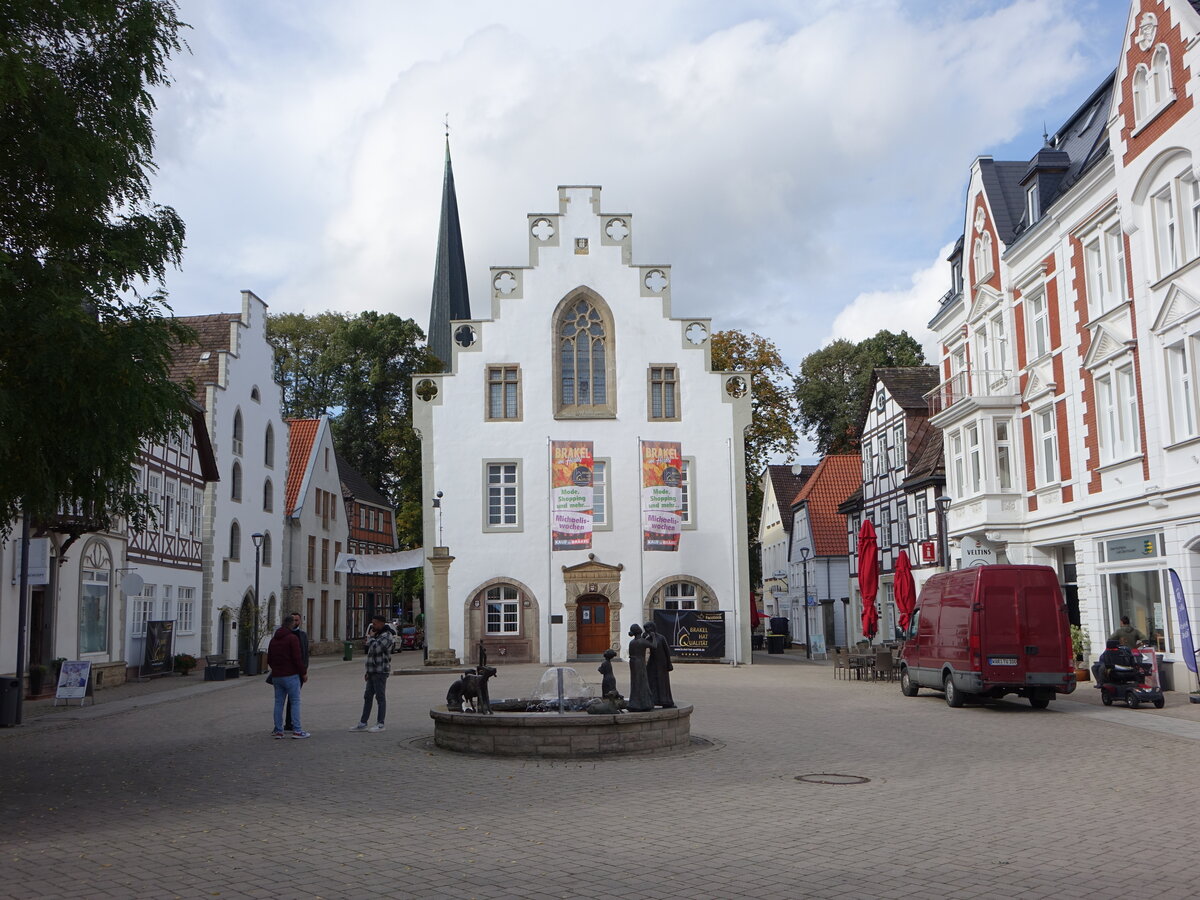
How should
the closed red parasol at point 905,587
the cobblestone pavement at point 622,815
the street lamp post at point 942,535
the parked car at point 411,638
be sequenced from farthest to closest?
the parked car at point 411,638 < the street lamp post at point 942,535 < the closed red parasol at point 905,587 < the cobblestone pavement at point 622,815

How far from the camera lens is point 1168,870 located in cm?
733

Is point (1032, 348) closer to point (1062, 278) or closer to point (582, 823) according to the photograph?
point (1062, 278)

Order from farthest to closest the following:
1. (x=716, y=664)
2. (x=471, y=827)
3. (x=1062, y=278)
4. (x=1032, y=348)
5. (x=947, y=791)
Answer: (x=716, y=664) < (x=1032, y=348) < (x=1062, y=278) < (x=947, y=791) < (x=471, y=827)

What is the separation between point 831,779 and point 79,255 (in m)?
9.18

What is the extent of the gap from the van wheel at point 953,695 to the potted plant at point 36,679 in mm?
18305

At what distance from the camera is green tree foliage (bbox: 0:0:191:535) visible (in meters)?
A: 10.2

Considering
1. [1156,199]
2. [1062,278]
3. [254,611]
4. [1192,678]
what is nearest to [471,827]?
[1192,678]

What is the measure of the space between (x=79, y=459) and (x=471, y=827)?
5.21 metres

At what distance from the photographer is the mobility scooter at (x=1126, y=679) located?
1891 centimetres

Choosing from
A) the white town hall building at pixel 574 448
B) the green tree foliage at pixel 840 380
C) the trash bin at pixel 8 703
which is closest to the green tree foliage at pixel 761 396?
the white town hall building at pixel 574 448

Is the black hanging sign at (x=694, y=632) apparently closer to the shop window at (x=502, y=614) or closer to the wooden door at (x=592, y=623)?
the wooden door at (x=592, y=623)

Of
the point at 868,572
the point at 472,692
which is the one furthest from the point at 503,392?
the point at 472,692

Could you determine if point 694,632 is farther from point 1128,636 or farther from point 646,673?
point 646,673

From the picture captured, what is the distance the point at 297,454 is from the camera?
5125cm
